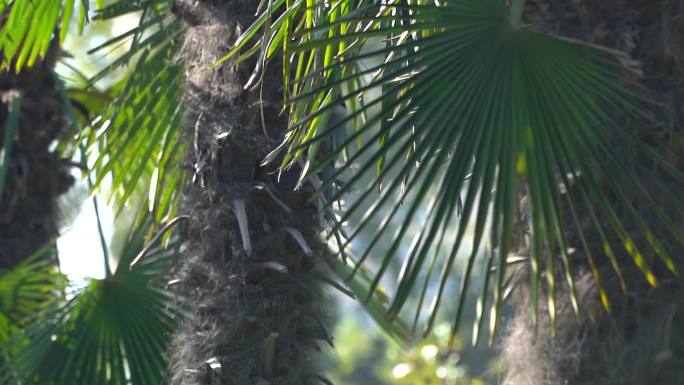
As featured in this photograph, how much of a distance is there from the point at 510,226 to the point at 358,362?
2097 centimetres

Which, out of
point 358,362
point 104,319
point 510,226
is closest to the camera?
point 510,226

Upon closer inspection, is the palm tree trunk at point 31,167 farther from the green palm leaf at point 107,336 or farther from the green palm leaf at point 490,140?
the green palm leaf at point 490,140

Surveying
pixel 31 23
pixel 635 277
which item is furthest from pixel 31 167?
pixel 635 277

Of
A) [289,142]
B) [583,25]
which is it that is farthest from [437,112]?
[583,25]

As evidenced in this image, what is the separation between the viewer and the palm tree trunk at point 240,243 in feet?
9.89

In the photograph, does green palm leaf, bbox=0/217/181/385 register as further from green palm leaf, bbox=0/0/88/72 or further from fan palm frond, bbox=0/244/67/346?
green palm leaf, bbox=0/0/88/72

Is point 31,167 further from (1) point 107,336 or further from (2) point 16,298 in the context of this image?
(1) point 107,336

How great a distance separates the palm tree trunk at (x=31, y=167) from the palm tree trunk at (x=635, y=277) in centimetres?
289

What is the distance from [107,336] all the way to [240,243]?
91cm

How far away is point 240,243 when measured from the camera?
3.05m

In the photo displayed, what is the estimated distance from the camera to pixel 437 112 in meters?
2.33

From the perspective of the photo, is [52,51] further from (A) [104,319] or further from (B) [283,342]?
(B) [283,342]

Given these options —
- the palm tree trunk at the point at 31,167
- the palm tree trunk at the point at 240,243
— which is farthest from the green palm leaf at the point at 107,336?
the palm tree trunk at the point at 31,167

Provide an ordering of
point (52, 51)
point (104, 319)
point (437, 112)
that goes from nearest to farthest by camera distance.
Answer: point (437, 112) < point (104, 319) < point (52, 51)
